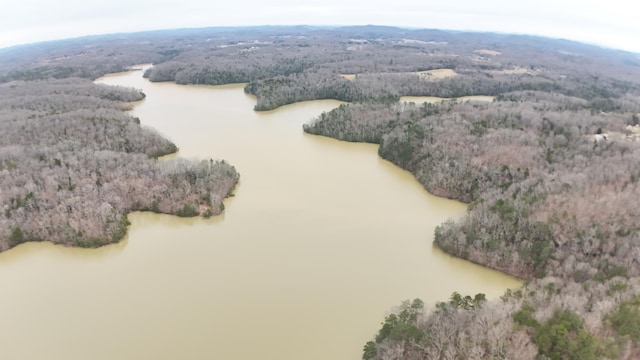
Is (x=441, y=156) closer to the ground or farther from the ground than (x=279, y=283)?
farther from the ground

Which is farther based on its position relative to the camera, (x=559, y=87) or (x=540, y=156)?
(x=559, y=87)

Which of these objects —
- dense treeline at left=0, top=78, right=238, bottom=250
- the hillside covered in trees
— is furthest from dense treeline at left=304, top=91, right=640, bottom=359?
dense treeline at left=0, top=78, right=238, bottom=250

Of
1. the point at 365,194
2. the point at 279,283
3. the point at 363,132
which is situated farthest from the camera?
the point at 363,132

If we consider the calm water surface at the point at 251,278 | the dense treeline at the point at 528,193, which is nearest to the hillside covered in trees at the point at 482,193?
the dense treeline at the point at 528,193

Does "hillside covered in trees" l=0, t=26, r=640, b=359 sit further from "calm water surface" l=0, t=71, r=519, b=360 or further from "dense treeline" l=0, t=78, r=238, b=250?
"calm water surface" l=0, t=71, r=519, b=360

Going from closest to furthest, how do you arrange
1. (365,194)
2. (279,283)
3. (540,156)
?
(279,283) → (365,194) → (540,156)

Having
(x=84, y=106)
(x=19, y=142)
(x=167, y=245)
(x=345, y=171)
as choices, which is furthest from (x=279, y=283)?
(x=84, y=106)

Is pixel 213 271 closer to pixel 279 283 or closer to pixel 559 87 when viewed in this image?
pixel 279 283

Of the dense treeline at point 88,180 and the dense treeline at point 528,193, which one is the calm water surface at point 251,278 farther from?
the dense treeline at point 528,193
